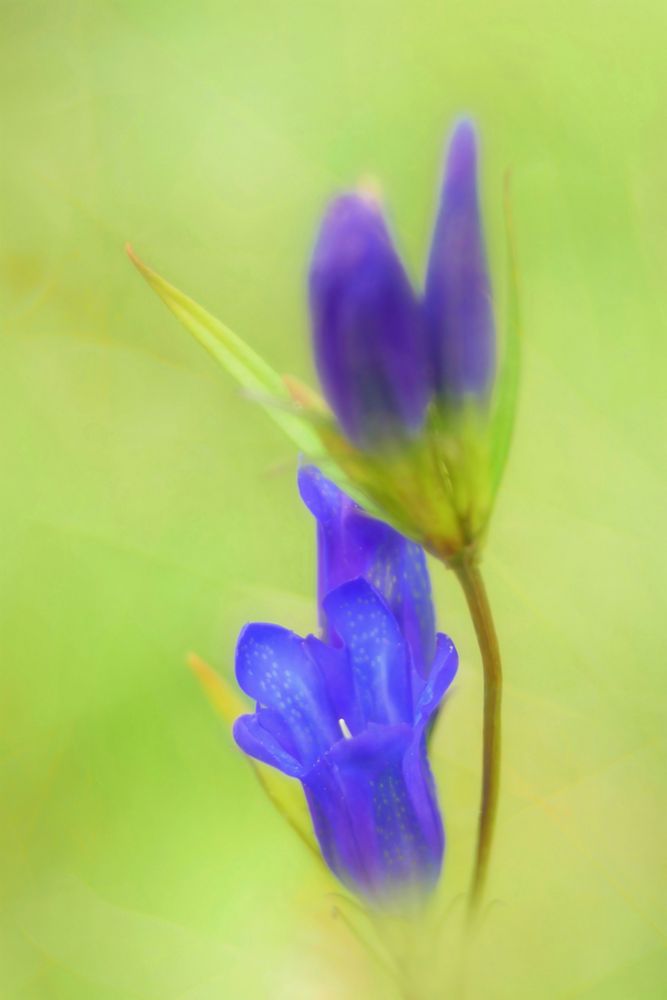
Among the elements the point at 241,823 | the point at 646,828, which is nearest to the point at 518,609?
the point at 646,828

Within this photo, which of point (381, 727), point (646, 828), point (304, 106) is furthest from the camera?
point (304, 106)

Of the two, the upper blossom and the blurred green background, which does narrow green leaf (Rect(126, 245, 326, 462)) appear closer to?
the upper blossom

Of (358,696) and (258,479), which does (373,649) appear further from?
(258,479)

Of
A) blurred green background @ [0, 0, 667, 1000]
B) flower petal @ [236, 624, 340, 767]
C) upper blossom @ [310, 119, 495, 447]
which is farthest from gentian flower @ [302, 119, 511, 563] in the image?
blurred green background @ [0, 0, 667, 1000]

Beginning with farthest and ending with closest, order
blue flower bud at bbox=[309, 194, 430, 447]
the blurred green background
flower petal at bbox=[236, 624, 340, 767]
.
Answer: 1. the blurred green background
2. flower petal at bbox=[236, 624, 340, 767]
3. blue flower bud at bbox=[309, 194, 430, 447]

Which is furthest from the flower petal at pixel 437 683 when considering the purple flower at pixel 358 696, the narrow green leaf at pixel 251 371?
the narrow green leaf at pixel 251 371

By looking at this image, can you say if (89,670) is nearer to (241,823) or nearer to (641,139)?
(241,823)

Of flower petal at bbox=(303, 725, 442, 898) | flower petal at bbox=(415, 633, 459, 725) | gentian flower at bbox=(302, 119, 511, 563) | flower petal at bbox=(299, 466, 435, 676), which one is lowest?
flower petal at bbox=(303, 725, 442, 898)
